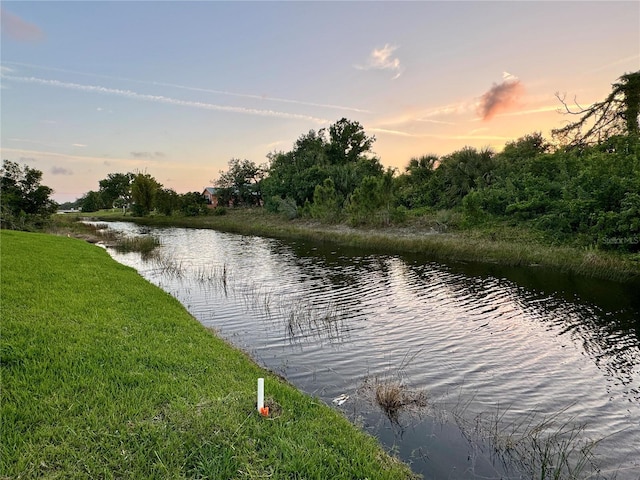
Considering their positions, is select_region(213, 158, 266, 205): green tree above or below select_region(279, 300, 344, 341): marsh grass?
above

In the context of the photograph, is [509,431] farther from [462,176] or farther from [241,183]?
[241,183]

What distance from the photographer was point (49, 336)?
23.4 ft

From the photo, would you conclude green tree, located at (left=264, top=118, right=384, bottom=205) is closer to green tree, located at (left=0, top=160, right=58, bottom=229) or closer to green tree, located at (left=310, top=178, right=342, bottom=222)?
green tree, located at (left=310, top=178, right=342, bottom=222)

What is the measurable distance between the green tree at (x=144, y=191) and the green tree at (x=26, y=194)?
1809 inches

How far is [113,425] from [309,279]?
15.2 metres

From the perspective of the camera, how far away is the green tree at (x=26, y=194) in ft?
116

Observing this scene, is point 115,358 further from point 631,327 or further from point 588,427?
point 631,327

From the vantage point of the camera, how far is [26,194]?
1490 inches

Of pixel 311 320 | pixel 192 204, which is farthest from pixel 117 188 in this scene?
pixel 311 320

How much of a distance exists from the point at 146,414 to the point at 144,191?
90.7m

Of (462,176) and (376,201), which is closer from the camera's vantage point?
(376,201)

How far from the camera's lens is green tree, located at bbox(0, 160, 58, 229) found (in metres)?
35.4

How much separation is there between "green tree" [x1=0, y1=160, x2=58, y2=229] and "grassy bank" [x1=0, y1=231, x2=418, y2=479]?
1381 inches

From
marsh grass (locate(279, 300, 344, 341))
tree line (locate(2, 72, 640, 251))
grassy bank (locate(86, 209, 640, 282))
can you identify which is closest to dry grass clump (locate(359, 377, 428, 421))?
marsh grass (locate(279, 300, 344, 341))
